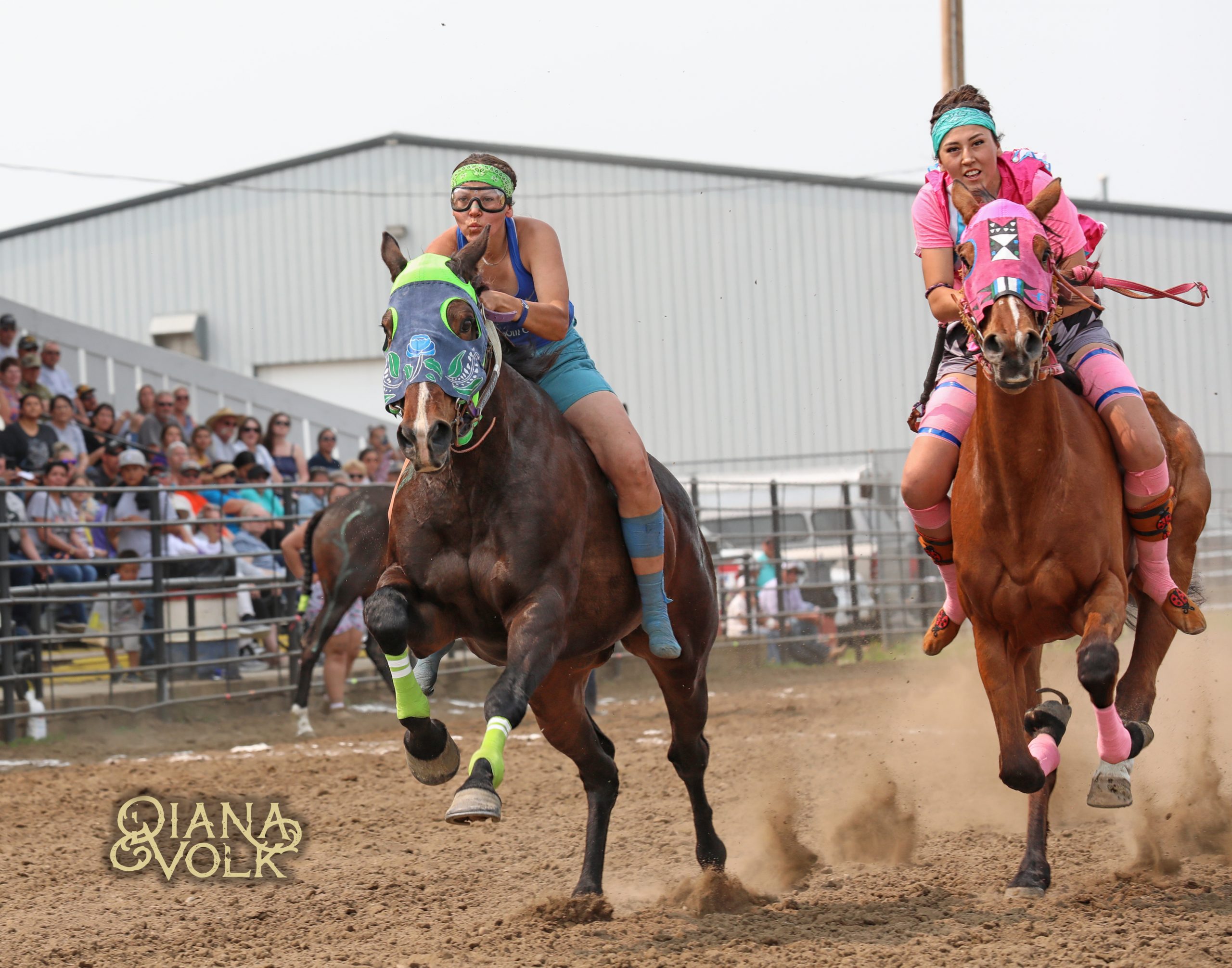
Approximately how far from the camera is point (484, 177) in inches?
187

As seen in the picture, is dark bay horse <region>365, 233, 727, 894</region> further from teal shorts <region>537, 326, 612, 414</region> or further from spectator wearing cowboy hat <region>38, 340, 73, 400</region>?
spectator wearing cowboy hat <region>38, 340, 73, 400</region>

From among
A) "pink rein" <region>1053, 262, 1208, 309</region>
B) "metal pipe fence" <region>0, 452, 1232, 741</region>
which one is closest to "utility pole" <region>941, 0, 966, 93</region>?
"metal pipe fence" <region>0, 452, 1232, 741</region>

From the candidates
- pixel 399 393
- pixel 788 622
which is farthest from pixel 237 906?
pixel 788 622

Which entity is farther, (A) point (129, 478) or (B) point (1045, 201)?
(A) point (129, 478)

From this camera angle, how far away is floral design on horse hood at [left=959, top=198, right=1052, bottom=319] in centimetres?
416

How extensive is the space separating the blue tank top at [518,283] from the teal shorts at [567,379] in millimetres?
72

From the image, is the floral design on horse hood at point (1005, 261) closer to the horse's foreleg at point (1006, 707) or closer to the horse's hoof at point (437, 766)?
the horse's foreleg at point (1006, 707)

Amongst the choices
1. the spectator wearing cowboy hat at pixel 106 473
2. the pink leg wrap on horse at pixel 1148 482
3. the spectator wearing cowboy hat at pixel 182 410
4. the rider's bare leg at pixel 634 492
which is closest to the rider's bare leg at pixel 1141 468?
the pink leg wrap on horse at pixel 1148 482

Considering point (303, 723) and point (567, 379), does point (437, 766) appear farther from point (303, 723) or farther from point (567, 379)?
point (303, 723)

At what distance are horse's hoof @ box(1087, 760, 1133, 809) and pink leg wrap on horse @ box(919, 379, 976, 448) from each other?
136 centimetres

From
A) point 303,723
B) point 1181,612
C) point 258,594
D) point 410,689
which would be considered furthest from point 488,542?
point 258,594

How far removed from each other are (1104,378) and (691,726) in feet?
7.53

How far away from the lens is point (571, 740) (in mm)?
5301

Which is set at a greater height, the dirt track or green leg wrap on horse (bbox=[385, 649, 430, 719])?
green leg wrap on horse (bbox=[385, 649, 430, 719])
